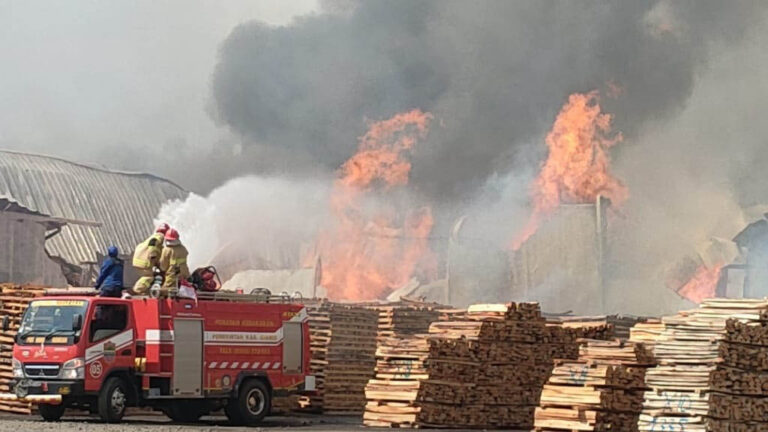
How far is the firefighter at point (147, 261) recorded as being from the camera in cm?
2538

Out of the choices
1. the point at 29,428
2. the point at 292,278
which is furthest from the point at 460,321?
the point at 292,278

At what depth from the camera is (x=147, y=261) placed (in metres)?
25.6

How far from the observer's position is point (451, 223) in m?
45.5

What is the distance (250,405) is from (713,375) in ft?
32.7

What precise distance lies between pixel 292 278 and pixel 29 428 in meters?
19.7

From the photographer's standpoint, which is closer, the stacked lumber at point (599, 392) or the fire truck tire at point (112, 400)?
the stacked lumber at point (599, 392)

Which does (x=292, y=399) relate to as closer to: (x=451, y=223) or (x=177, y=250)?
(x=177, y=250)

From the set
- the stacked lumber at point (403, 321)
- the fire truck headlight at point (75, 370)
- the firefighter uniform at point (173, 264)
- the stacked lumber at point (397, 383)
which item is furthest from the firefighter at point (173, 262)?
the stacked lumber at point (403, 321)

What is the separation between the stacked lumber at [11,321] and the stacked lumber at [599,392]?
441 inches

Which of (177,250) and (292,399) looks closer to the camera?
(177,250)

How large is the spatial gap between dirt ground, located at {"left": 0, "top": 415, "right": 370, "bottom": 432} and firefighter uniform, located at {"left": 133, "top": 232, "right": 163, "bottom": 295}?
2.62 meters

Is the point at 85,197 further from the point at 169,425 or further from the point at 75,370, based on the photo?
the point at 75,370

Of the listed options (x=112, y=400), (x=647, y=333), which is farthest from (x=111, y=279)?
(x=647, y=333)

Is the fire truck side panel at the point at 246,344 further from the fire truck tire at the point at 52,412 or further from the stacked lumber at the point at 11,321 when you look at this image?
the stacked lumber at the point at 11,321
